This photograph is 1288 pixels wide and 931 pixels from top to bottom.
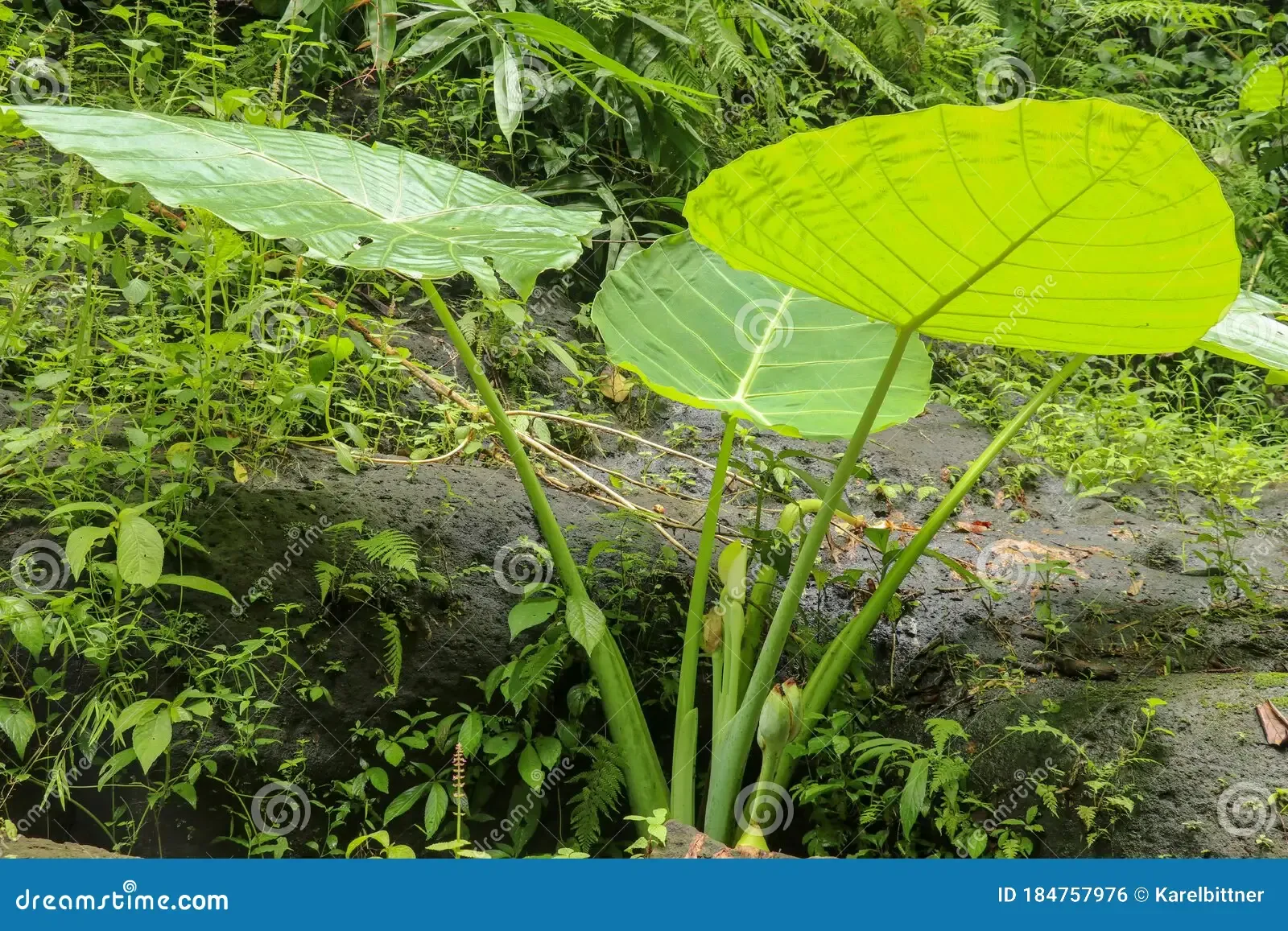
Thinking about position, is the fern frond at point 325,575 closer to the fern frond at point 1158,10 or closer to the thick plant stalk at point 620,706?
the thick plant stalk at point 620,706

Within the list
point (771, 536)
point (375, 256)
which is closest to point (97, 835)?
point (375, 256)

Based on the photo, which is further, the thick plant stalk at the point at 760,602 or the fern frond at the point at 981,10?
the fern frond at the point at 981,10

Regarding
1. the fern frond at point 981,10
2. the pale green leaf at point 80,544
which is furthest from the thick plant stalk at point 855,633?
the fern frond at point 981,10

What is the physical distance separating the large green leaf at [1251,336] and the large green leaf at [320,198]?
1.52 m

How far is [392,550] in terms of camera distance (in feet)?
7.27

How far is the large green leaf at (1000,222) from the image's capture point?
1.40m

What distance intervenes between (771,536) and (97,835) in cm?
165

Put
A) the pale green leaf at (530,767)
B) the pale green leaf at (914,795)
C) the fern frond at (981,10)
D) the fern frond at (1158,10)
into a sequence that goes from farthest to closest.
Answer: the fern frond at (981,10) < the fern frond at (1158,10) < the pale green leaf at (530,767) < the pale green leaf at (914,795)

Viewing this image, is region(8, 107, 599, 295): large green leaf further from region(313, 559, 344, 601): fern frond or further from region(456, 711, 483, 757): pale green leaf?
region(456, 711, 483, 757): pale green leaf

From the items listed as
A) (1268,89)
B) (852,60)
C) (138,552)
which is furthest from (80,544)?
(1268,89)

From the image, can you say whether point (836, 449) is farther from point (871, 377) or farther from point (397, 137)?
point (397, 137)

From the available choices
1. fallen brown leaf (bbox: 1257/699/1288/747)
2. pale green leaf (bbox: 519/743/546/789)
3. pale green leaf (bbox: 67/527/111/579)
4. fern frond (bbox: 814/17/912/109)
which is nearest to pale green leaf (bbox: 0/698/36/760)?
pale green leaf (bbox: 67/527/111/579)

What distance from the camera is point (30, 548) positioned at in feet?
6.78

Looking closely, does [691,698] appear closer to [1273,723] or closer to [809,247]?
[809,247]
